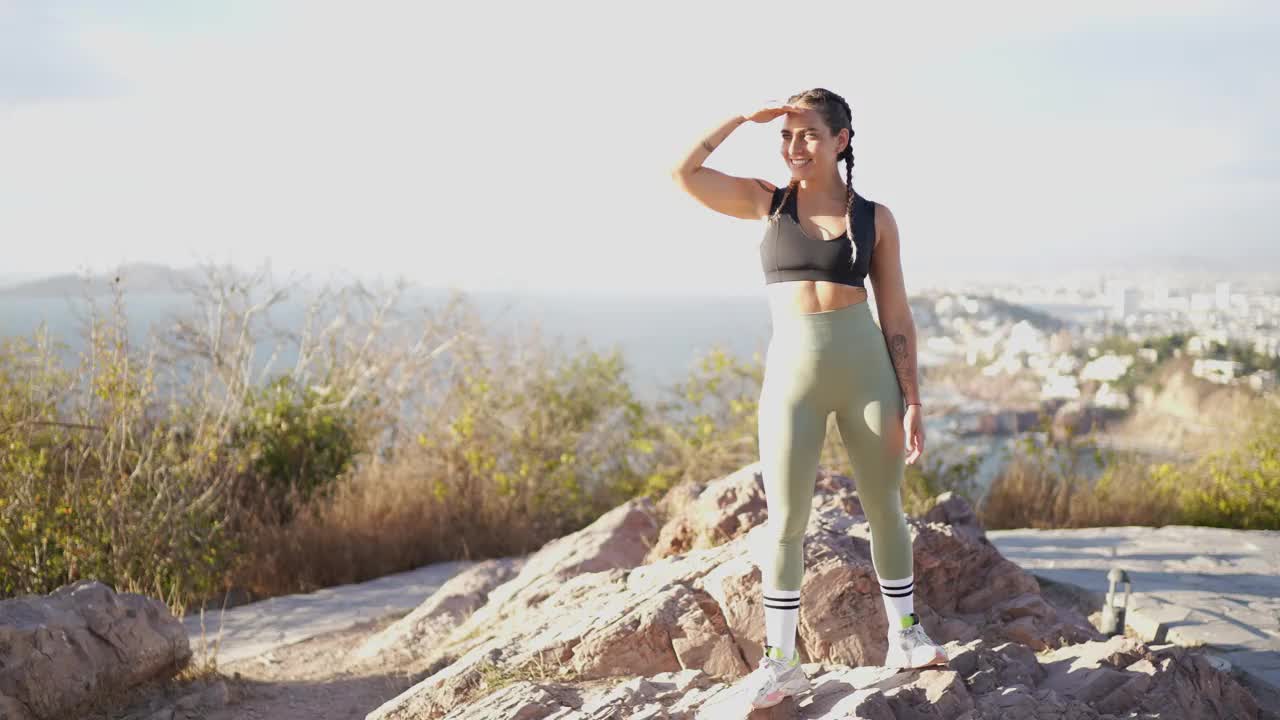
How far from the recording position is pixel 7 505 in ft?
16.7

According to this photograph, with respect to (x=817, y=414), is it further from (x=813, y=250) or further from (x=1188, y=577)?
(x=1188, y=577)

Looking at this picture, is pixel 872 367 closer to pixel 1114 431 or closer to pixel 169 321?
pixel 169 321

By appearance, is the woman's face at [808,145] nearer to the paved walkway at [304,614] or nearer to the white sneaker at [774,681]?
the white sneaker at [774,681]

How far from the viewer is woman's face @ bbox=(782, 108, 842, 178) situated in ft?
9.36

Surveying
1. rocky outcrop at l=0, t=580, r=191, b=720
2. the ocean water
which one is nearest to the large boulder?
rocky outcrop at l=0, t=580, r=191, b=720

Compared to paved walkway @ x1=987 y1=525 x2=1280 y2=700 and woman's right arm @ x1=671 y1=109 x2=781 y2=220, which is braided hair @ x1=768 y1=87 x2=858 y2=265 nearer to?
woman's right arm @ x1=671 y1=109 x2=781 y2=220

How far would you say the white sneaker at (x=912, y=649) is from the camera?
9.57 feet

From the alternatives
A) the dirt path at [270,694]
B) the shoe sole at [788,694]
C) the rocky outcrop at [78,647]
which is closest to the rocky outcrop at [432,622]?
the dirt path at [270,694]

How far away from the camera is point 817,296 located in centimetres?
288

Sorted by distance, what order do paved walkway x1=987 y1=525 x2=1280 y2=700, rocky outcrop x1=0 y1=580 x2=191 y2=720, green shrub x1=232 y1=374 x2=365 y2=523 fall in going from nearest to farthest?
rocky outcrop x1=0 y1=580 x2=191 y2=720
paved walkway x1=987 y1=525 x2=1280 y2=700
green shrub x1=232 y1=374 x2=365 y2=523

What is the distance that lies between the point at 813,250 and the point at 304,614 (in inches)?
175

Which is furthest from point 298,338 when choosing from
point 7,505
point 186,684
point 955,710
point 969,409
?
point 955,710

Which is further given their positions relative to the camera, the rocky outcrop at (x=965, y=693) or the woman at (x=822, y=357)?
the woman at (x=822, y=357)

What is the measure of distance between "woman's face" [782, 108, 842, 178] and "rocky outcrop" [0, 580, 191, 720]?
3.58 m
